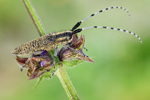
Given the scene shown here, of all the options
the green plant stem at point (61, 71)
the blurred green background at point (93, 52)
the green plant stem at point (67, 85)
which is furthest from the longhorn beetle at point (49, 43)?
the blurred green background at point (93, 52)

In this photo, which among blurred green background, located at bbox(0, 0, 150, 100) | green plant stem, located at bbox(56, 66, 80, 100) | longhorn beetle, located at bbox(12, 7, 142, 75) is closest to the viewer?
green plant stem, located at bbox(56, 66, 80, 100)

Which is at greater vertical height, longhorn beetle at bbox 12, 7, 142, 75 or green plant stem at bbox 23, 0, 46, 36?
green plant stem at bbox 23, 0, 46, 36

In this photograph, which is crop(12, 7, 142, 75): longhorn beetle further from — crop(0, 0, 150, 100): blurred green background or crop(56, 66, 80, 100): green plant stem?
crop(0, 0, 150, 100): blurred green background

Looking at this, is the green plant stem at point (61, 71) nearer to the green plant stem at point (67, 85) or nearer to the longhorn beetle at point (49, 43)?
the green plant stem at point (67, 85)

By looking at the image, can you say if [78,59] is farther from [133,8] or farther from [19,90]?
[133,8]

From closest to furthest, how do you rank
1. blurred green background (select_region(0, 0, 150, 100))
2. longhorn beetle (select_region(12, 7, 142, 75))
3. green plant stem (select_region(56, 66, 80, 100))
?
1. green plant stem (select_region(56, 66, 80, 100))
2. longhorn beetle (select_region(12, 7, 142, 75))
3. blurred green background (select_region(0, 0, 150, 100))

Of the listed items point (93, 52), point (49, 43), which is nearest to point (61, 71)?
point (49, 43)

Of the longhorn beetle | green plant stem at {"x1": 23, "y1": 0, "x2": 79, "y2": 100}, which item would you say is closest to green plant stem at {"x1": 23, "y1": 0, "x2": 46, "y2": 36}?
green plant stem at {"x1": 23, "y1": 0, "x2": 79, "y2": 100}

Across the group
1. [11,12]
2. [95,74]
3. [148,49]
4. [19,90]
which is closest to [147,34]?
[148,49]

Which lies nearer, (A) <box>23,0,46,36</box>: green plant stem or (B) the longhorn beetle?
(A) <box>23,0,46,36</box>: green plant stem
